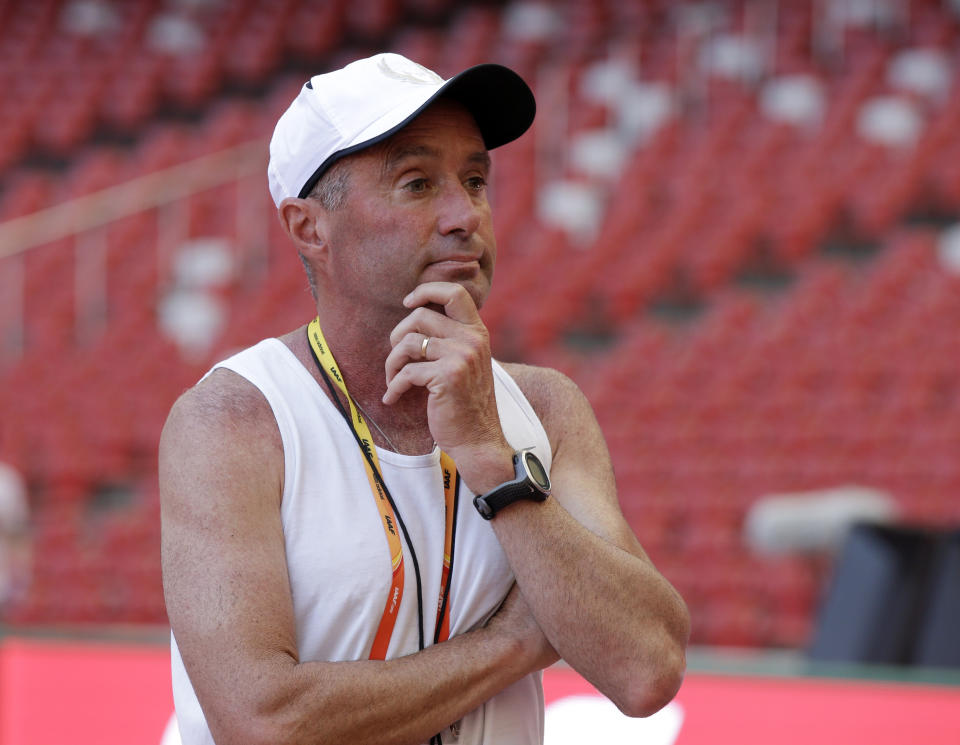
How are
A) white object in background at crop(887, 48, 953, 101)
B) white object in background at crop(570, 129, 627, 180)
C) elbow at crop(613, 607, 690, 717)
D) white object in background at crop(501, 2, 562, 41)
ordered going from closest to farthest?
elbow at crop(613, 607, 690, 717) < white object in background at crop(887, 48, 953, 101) < white object in background at crop(570, 129, 627, 180) < white object in background at crop(501, 2, 562, 41)

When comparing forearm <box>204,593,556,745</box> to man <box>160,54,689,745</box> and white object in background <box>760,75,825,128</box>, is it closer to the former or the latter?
man <box>160,54,689,745</box>

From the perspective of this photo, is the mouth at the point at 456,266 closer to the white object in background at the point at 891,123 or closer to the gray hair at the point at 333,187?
the gray hair at the point at 333,187

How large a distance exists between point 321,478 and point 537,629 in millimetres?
361

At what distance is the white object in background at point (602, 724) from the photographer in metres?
3.09

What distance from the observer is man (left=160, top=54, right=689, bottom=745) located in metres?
1.78

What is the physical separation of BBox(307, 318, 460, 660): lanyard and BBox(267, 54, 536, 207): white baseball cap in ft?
0.87

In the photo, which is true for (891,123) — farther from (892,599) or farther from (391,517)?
(391,517)

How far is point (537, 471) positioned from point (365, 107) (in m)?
0.55

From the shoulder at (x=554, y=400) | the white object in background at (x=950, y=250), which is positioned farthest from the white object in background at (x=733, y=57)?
the shoulder at (x=554, y=400)

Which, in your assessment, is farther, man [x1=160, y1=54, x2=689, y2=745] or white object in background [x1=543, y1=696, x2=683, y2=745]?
white object in background [x1=543, y1=696, x2=683, y2=745]

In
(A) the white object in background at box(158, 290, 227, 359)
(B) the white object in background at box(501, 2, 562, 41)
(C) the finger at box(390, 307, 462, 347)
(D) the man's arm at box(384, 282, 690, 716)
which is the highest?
(B) the white object in background at box(501, 2, 562, 41)

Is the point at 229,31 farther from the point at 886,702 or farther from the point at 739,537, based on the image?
the point at 886,702

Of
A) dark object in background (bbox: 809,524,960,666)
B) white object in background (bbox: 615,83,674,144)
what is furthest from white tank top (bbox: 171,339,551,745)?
white object in background (bbox: 615,83,674,144)

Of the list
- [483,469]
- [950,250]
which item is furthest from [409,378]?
[950,250]
